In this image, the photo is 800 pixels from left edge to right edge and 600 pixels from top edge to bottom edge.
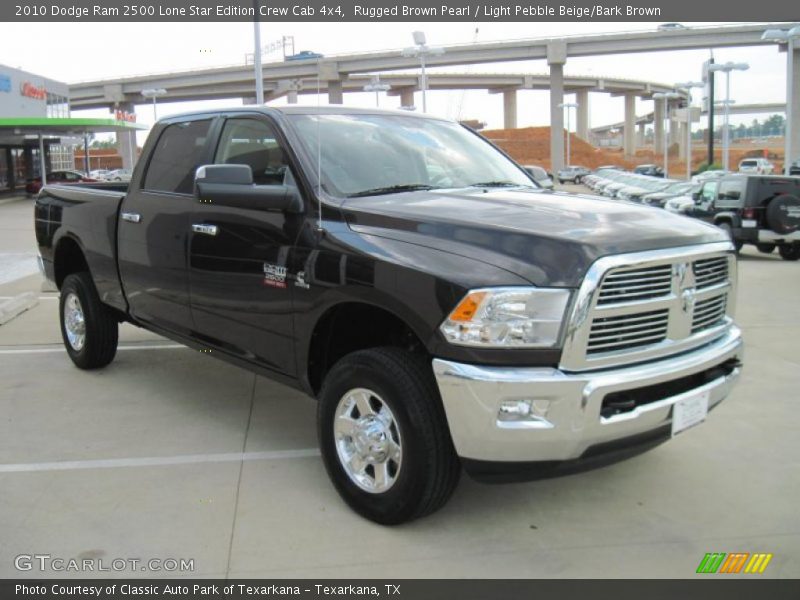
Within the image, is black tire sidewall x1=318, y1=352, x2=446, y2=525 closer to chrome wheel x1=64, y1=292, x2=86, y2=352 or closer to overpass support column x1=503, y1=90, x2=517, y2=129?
chrome wheel x1=64, y1=292, x2=86, y2=352

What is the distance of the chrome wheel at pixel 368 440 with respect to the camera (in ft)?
11.5

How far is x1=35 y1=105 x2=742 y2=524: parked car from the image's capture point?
3.07 meters

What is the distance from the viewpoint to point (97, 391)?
589 cm

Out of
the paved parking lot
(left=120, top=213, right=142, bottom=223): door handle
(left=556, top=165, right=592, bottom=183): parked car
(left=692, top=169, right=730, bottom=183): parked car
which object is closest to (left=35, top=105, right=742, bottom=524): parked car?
(left=120, top=213, right=142, bottom=223): door handle

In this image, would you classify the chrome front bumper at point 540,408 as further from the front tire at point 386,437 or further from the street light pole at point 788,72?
the street light pole at point 788,72

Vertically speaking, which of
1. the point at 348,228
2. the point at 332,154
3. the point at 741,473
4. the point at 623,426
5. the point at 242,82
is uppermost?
the point at 242,82

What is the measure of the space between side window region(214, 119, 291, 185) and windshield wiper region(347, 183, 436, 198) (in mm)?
428

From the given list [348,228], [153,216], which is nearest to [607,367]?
[348,228]

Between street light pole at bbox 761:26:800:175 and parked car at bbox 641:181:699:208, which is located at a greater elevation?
street light pole at bbox 761:26:800:175

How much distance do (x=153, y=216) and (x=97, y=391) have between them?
159 centimetres

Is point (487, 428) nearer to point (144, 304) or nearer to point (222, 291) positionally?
point (222, 291)

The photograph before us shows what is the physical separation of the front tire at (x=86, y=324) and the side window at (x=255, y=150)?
2055mm

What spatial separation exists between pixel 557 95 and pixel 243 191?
66.9m

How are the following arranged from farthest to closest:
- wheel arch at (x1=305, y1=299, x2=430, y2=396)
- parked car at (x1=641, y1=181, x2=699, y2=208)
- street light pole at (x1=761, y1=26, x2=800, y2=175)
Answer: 1. street light pole at (x1=761, y1=26, x2=800, y2=175)
2. parked car at (x1=641, y1=181, x2=699, y2=208)
3. wheel arch at (x1=305, y1=299, x2=430, y2=396)
